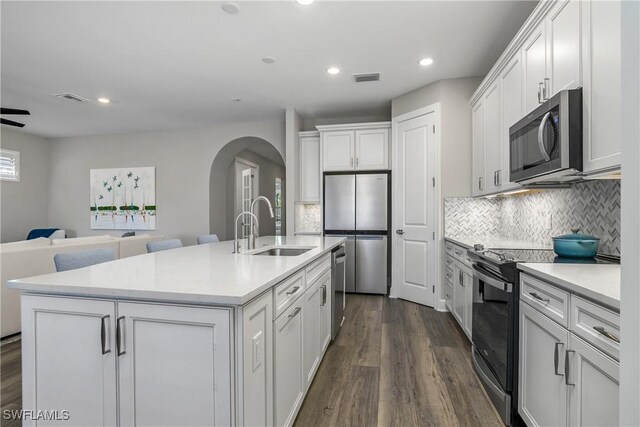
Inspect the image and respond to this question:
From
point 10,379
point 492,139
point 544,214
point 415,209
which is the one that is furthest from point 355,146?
point 10,379

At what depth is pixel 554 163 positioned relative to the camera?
173cm

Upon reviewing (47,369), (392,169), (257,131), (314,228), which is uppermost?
(257,131)

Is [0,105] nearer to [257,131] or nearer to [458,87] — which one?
[257,131]

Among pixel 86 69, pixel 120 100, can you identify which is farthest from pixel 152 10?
pixel 120 100

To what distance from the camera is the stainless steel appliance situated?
2793 mm

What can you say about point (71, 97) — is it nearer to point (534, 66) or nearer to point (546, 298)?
point (534, 66)

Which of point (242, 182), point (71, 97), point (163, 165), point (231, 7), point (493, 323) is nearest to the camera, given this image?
point (493, 323)

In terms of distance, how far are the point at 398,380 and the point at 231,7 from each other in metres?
3.01

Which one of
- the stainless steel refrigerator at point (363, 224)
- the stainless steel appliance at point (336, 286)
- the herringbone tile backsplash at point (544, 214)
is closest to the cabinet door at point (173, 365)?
the stainless steel appliance at point (336, 286)

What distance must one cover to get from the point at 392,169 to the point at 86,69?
12.5ft

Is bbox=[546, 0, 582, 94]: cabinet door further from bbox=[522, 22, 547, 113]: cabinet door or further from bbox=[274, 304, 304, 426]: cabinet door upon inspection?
bbox=[274, 304, 304, 426]: cabinet door

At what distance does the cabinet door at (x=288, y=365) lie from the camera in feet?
4.73

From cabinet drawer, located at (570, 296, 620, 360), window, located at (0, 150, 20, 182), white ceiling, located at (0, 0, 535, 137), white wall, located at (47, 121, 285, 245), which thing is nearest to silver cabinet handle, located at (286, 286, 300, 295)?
cabinet drawer, located at (570, 296, 620, 360)

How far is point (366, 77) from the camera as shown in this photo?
373cm
